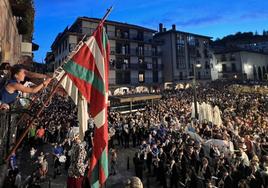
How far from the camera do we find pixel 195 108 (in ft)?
61.1

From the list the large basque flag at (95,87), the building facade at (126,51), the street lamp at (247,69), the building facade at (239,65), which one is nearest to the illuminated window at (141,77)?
the building facade at (126,51)

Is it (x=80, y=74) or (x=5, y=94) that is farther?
(x=80, y=74)

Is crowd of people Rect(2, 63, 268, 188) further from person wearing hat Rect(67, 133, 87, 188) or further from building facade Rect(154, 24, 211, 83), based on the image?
building facade Rect(154, 24, 211, 83)

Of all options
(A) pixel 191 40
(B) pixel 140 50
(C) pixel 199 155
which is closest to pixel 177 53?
(A) pixel 191 40

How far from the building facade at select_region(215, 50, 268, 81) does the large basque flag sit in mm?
63296

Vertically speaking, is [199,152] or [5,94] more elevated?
[5,94]

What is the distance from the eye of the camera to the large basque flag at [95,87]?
4617mm

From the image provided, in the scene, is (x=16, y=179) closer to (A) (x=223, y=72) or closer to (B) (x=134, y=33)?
(B) (x=134, y=33)

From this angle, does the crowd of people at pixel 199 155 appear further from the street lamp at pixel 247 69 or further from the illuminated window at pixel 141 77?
the street lamp at pixel 247 69

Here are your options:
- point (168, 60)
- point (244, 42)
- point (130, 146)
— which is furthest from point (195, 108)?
point (244, 42)

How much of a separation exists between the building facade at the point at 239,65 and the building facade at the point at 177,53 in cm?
1077

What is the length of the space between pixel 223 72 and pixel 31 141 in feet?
203

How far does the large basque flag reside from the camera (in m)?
4.62

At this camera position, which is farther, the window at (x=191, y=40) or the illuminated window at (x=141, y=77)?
the window at (x=191, y=40)
